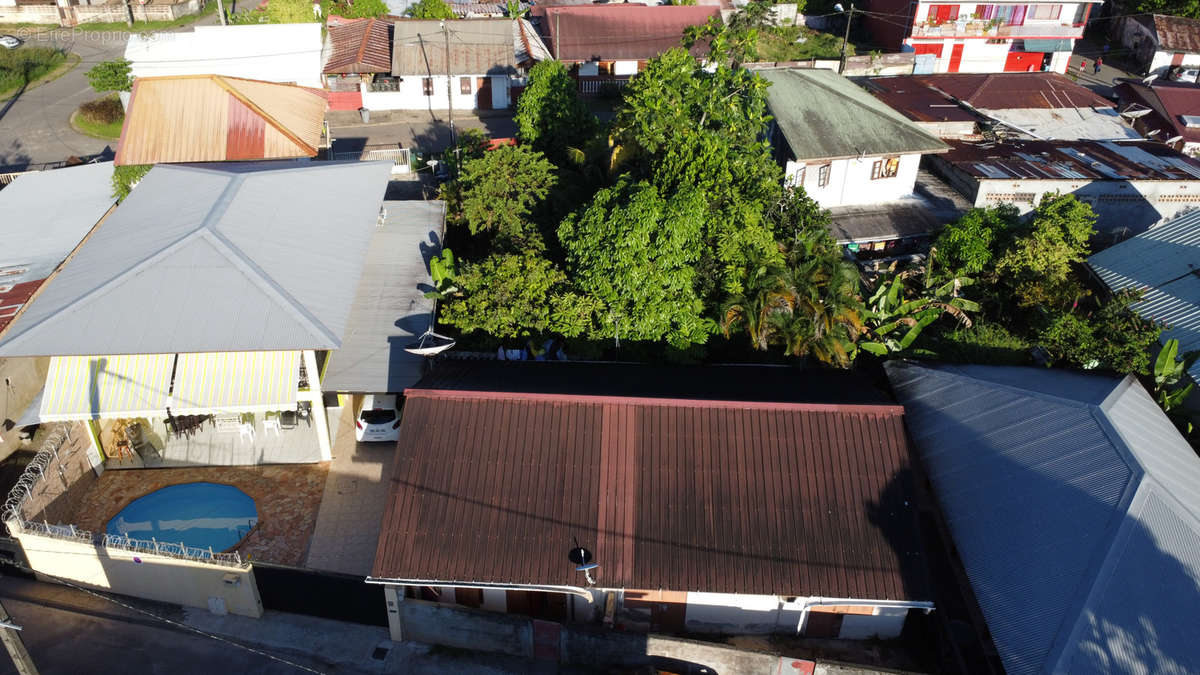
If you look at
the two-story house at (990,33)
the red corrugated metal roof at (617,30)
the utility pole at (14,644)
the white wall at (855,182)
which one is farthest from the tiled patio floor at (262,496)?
the two-story house at (990,33)

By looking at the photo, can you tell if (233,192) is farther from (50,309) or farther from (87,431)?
(87,431)

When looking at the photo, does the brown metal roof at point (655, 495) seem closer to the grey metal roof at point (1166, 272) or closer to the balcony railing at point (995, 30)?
the grey metal roof at point (1166, 272)

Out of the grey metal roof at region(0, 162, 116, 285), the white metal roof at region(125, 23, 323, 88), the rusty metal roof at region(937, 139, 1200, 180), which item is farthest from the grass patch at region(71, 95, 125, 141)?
the rusty metal roof at region(937, 139, 1200, 180)

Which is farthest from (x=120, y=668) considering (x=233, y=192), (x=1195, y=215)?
(x=1195, y=215)

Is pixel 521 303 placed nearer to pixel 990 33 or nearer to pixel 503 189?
pixel 503 189

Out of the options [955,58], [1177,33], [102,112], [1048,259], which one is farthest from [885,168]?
[102,112]

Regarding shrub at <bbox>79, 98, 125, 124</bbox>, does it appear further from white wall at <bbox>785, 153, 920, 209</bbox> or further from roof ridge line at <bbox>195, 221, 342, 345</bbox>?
white wall at <bbox>785, 153, 920, 209</bbox>

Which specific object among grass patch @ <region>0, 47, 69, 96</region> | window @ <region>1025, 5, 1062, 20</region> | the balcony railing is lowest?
grass patch @ <region>0, 47, 69, 96</region>
